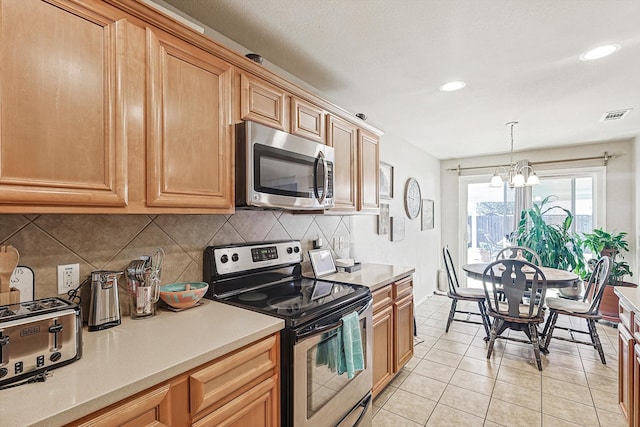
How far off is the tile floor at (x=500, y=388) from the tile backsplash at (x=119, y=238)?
159cm

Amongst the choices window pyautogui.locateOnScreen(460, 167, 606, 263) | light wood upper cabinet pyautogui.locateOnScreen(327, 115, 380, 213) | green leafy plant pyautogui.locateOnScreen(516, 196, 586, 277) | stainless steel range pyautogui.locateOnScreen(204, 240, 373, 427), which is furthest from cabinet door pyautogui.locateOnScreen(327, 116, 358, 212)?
window pyautogui.locateOnScreen(460, 167, 606, 263)

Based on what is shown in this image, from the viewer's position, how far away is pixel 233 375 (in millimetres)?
1174

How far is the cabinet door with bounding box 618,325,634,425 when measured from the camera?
1.79 meters

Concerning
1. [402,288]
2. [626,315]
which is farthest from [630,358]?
[402,288]

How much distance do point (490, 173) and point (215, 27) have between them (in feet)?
16.2

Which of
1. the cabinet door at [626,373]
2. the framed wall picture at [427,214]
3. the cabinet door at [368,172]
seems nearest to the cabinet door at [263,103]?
the cabinet door at [368,172]

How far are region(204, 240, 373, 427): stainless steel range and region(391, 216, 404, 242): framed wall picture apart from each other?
1929mm

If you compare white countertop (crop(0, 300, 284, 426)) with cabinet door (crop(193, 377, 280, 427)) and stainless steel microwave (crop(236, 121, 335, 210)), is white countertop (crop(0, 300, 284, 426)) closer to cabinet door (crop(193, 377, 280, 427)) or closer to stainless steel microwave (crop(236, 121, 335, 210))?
cabinet door (crop(193, 377, 280, 427))

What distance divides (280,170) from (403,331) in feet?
5.84

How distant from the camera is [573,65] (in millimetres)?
2197

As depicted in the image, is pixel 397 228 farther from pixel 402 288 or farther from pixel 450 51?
pixel 450 51

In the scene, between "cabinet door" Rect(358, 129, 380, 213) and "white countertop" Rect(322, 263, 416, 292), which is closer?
"white countertop" Rect(322, 263, 416, 292)

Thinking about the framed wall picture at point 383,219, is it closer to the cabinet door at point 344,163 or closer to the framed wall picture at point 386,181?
the framed wall picture at point 386,181

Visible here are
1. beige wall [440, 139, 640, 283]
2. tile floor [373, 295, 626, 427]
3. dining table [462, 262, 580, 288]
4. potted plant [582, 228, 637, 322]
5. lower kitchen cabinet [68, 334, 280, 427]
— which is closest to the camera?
lower kitchen cabinet [68, 334, 280, 427]
